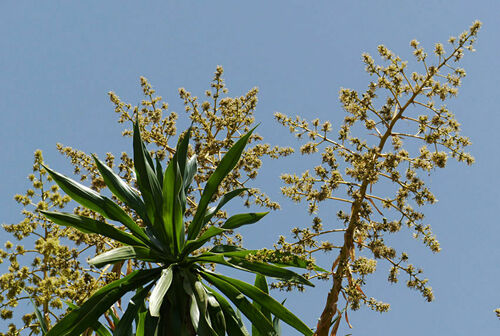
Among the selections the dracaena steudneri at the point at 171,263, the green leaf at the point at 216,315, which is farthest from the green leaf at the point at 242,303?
the green leaf at the point at 216,315

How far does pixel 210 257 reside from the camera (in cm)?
559

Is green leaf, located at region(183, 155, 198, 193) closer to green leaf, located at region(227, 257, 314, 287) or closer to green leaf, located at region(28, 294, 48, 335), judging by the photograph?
green leaf, located at region(227, 257, 314, 287)

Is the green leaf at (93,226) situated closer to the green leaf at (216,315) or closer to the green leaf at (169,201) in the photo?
the green leaf at (169,201)

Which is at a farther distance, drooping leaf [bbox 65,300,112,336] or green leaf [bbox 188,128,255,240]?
green leaf [bbox 188,128,255,240]

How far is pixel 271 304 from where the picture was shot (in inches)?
217

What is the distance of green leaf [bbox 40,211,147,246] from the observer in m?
5.54

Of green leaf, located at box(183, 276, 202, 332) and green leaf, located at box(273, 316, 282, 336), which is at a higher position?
green leaf, located at box(273, 316, 282, 336)

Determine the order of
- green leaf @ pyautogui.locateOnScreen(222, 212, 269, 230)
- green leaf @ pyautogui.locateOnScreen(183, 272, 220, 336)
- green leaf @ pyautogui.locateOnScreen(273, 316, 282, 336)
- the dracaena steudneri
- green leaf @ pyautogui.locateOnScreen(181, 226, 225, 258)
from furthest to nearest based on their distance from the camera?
green leaf @ pyautogui.locateOnScreen(273, 316, 282, 336), green leaf @ pyautogui.locateOnScreen(222, 212, 269, 230), green leaf @ pyautogui.locateOnScreen(181, 226, 225, 258), the dracaena steudneri, green leaf @ pyautogui.locateOnScreen(183, 272, 220, 336)

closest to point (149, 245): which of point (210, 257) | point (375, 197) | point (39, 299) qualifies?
point (210, 257)

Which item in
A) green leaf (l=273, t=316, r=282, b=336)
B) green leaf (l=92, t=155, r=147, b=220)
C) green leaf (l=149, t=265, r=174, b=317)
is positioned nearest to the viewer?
green leaf (l=149, t=265, r=174, b=317)

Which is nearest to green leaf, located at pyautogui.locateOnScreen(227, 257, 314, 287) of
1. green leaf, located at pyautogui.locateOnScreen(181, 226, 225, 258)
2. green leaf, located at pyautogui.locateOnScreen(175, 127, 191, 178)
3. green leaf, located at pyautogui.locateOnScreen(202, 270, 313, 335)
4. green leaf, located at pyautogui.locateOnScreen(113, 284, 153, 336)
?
green leaf, located at pyautogui.locateOnScreen(202, 270, 313, 335)

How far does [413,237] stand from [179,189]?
1940 millimetres

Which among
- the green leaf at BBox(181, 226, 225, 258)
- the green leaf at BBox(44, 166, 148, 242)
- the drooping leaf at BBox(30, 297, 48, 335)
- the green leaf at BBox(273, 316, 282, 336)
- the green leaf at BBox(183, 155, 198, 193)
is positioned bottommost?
the drooping leaf at BBox(30, 297, 48, 335)

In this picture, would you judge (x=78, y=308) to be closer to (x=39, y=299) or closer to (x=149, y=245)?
(x=39, y=299)
